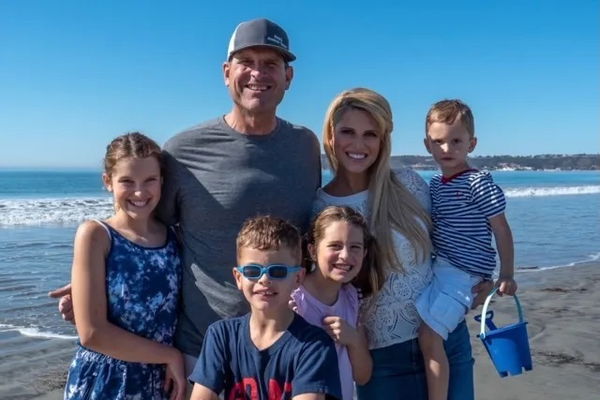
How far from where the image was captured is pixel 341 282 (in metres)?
3.33

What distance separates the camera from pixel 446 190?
4074mm

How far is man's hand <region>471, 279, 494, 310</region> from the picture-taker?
12.8ft

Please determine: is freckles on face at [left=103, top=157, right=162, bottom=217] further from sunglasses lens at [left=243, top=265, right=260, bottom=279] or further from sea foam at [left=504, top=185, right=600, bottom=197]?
sea foam at [left=504, top=185, right=600, bottom=197]

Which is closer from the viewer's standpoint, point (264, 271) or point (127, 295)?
point (264, 271)

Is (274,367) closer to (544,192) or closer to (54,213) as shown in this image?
(54,213)

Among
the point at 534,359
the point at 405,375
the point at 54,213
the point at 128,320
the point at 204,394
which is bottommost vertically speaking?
the point at 54,213

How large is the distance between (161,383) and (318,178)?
56.6 inches

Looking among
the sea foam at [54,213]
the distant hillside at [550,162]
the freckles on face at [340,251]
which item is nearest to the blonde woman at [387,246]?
the freckles on face at [340,251]

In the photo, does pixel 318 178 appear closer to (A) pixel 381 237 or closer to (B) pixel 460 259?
(A) pixel 381 237

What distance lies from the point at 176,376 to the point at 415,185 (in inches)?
67.7

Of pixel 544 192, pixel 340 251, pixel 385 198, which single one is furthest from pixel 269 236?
pixel 544 192

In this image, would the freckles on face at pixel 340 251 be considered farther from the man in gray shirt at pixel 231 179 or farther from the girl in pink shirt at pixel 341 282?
the man in gray shirt at pixel 231 179

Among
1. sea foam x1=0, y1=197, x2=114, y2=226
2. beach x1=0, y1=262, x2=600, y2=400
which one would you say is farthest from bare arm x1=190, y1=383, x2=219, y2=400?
sea foam x1=0, y1=197, x2=114, y2=226

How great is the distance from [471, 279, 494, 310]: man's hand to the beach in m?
2.72
